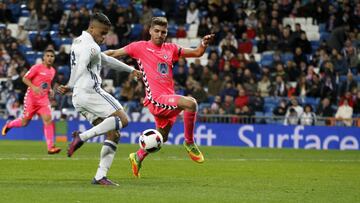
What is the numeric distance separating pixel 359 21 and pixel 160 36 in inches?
763

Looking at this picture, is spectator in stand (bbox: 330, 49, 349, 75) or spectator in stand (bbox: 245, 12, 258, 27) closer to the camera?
spectator in stand (bbox: 330, 49, 349, 75)

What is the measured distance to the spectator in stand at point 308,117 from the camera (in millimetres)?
27877

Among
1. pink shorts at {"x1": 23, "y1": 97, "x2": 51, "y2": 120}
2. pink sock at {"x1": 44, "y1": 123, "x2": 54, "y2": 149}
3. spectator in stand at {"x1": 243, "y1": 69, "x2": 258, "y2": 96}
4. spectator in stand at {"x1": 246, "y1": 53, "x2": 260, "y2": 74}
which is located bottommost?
pink sock at {"x1": 44, "y1": 123, "x2": 54, "y2": 149}

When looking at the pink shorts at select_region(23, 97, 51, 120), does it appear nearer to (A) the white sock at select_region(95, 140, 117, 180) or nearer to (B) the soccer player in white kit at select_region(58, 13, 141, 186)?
(B) the soccer player in white kit at select_region(58, 13, 141, 186)

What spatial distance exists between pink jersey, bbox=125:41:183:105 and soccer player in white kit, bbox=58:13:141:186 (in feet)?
6.58

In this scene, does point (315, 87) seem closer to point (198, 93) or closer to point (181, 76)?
point (198, 93)

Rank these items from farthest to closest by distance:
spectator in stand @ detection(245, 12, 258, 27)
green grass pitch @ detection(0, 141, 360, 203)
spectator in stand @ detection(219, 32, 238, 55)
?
spectator in stand @ detection(245, 12, 258, 27)
spectator in stand @ detection(219, 32, 238, 55)
green grass pitch @ detection(0, 141, 360, 203)

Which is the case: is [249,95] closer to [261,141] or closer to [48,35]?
[261,141]

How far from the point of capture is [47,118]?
21.6 meters

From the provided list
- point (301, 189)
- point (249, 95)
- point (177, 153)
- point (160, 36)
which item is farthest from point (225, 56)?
point (301, 189)

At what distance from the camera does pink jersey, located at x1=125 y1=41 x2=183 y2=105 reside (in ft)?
48.3

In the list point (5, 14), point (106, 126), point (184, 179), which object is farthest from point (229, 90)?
point (106, 126)

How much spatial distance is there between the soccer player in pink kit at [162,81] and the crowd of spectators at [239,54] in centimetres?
1353

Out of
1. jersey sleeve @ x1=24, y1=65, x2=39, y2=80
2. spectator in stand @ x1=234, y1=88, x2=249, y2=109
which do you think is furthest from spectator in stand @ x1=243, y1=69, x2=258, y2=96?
jersey sleeve @ x1=24, y1=65, x2=39, y2=80
